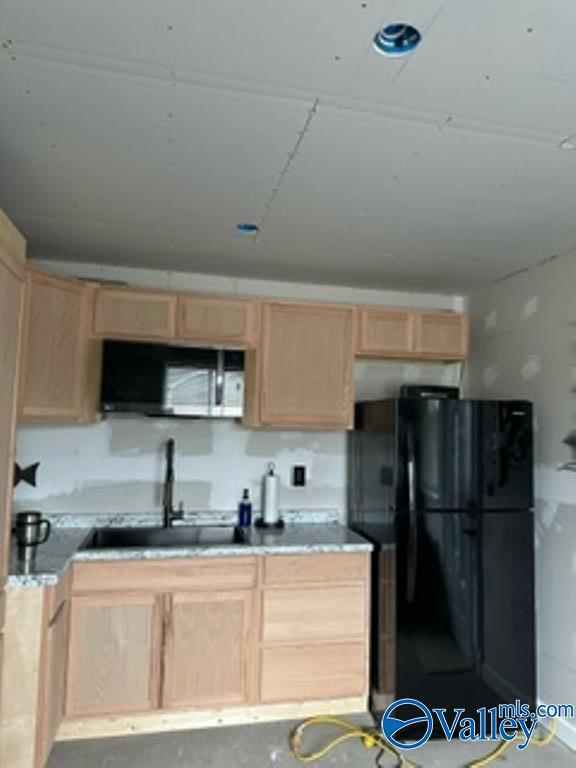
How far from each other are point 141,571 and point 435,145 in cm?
220

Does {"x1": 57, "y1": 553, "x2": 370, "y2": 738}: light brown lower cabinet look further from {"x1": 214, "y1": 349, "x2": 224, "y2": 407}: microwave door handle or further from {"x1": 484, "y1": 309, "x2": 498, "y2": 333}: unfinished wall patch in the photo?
{"x1": 484, "y1": 309, "x2": 498, "y2": 333}: unfinished wall patch

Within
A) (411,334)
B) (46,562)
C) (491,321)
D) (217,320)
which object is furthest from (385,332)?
(46,562)

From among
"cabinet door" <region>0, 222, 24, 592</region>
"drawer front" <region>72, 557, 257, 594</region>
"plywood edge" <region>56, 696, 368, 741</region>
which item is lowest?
"plywood edge" <region>56, 696, 368, 741</region>

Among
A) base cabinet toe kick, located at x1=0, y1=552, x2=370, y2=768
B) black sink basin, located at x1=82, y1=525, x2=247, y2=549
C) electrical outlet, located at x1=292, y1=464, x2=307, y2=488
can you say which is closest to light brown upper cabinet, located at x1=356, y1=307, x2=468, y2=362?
electrical outlet, located at x1=292, y1=464, x2=307, y2=488

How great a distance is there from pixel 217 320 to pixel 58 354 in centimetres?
84

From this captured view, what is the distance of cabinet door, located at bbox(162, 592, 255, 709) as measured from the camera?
260 centimetres

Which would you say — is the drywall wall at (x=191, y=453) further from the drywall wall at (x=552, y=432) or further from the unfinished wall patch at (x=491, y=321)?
the drywall wall at (x=552, y=432)

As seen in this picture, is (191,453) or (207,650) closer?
(207,650)

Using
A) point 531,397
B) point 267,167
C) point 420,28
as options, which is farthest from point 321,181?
point 531,397

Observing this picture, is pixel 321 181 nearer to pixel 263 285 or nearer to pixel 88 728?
pixel 263 285

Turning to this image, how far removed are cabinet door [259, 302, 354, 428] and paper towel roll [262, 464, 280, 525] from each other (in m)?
0.39

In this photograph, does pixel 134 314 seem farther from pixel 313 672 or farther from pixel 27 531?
pixel 313 672

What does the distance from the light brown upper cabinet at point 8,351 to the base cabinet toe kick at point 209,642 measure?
0.76 metres

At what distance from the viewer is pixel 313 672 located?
273 cm
